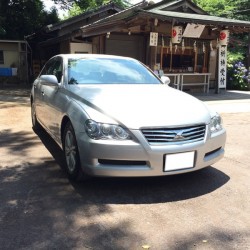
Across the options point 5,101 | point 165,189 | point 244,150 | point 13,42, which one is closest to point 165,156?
point 165,189

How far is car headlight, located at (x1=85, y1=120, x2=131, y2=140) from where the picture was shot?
3.44 m

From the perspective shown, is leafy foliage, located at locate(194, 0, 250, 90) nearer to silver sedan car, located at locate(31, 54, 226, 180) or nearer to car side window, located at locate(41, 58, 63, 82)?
car side window, located at locate(41, 58, 63, 82)

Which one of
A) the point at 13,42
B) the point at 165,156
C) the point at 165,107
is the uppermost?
the point at 13,42

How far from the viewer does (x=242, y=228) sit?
3059 millimetres

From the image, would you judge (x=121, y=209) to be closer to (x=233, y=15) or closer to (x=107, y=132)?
(x=107, y=132)

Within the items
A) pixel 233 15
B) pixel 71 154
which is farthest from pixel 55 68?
pixel 233 15

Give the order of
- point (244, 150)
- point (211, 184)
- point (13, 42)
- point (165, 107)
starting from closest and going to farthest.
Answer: point (165, 107), point (211, 184), point (244, 150), point (13, 42)

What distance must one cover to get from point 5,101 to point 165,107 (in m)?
8.48

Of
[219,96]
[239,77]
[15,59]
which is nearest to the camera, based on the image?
[219,96]

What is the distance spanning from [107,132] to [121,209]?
790 millimetres

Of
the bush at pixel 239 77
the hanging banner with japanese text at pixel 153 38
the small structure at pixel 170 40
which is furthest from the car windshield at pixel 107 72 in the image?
the bush at pixel 239 77

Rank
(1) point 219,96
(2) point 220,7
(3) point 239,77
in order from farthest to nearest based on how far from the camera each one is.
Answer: (2) point 220,7
(3) point 239,77
(1) point 219,96

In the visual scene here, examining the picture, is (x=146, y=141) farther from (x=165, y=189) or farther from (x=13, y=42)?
(x=13, y=42)

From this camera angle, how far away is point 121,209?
335 cm
